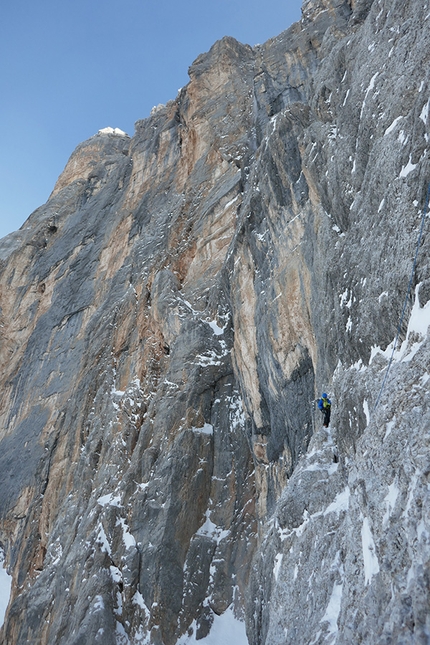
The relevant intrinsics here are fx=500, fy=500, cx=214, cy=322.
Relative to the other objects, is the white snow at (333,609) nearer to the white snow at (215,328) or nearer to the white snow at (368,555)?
the white snow at (368,555)

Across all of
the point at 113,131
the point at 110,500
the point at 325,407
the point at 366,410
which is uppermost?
the point at 113,131

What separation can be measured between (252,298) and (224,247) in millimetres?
7806

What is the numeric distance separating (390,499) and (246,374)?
13797mm

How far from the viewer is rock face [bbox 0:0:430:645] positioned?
7.38m

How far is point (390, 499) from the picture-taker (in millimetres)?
6027

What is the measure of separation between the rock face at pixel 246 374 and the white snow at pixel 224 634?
134 millimetres

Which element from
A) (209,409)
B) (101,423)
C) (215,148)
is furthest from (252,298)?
(215,148)

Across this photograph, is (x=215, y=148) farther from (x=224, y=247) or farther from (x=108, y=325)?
(x=108, y=325)

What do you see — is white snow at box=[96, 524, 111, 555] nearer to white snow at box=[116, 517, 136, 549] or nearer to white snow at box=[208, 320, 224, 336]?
white snow at box=[116, 517, 136, 549]

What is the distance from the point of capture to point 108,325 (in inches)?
1192

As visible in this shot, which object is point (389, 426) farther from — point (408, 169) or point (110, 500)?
point (110, 500)

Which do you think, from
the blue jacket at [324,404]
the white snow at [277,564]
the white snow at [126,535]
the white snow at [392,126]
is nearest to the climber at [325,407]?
the blue jacket at [324,404]

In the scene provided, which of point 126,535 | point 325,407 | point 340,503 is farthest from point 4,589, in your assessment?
point 340,503

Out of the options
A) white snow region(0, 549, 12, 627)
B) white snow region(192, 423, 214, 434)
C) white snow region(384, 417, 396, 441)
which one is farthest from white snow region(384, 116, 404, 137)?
white snow region(0, 549, 12, 627)
